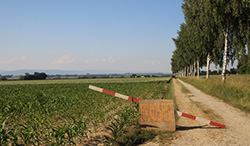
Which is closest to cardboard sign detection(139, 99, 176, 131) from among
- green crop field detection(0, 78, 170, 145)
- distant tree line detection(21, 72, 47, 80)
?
green crop field detection(0, 78, 170, 145)

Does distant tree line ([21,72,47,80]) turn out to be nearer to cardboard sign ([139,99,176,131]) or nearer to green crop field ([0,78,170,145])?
green crop field ([0,78,170,145])

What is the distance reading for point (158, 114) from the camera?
287 inches

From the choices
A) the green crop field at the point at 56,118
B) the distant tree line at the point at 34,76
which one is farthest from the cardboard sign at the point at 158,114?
the distant tree line at the point at 34,76

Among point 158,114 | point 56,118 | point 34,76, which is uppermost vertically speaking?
point 34,76

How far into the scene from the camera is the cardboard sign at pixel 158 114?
7266mm

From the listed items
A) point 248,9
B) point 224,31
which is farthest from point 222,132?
point 224,31

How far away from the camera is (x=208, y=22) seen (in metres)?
25.2

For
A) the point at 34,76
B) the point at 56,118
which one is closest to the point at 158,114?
the point at 56,118

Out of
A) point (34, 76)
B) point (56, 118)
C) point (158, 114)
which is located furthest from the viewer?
point (34, 76)

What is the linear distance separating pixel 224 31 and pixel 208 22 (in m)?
1.99

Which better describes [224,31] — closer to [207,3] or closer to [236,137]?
[207,3]

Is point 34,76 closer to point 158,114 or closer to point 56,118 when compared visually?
point 56,118

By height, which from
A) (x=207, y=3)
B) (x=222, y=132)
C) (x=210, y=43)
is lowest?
(x=222, y=132)

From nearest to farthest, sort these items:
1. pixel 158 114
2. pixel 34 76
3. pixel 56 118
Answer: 1. pixel 158 114
2. pixel 56 118
3. pixel 34 76
